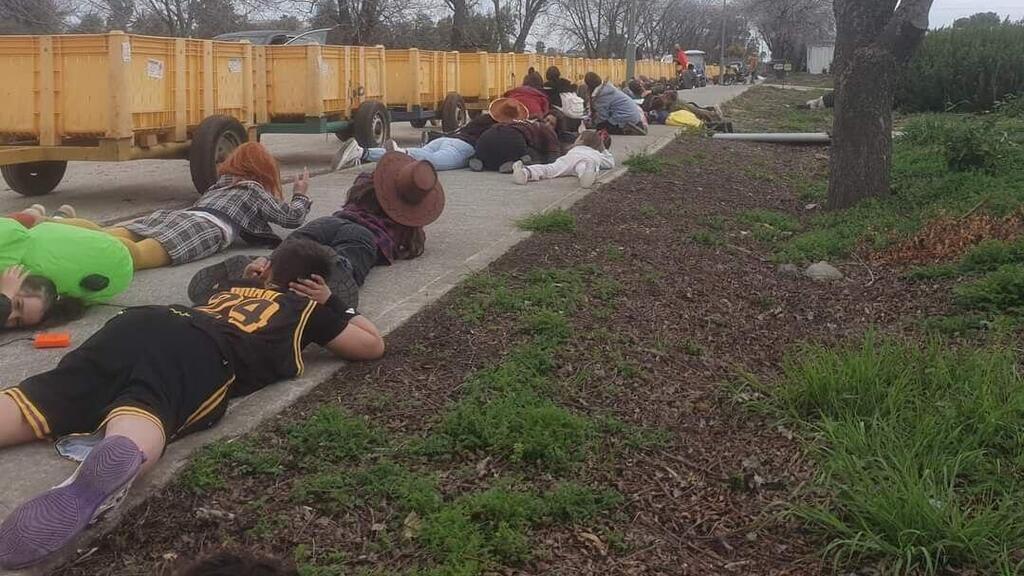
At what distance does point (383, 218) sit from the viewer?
6230 mm

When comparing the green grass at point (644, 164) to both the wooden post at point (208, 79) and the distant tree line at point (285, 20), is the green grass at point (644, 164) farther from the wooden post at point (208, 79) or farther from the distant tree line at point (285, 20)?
the distant tree line at point (285, 20)

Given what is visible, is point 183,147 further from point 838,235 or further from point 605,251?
point 838,235

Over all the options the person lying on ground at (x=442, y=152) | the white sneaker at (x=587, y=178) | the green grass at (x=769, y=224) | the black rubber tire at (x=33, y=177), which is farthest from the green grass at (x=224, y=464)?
the person lying on ground at (x=442, y=152)

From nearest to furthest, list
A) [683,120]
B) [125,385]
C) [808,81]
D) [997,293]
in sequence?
[125,385] < [997,293] < [683,120] < [808,81]

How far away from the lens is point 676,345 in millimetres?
4715

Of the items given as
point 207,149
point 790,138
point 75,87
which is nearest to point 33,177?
point 75,87

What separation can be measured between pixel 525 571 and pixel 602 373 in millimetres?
1594

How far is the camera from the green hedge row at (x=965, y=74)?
21.8m

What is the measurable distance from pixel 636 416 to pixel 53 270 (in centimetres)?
286

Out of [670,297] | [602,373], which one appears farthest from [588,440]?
[670,297]

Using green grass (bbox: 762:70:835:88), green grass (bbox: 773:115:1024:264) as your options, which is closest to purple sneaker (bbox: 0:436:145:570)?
green grass (bbox: 773:115:1024:264)

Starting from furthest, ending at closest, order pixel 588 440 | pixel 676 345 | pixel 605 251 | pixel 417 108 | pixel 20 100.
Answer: pixel 417 108, pixel 20 100, pixel 605 251, pixel 676 345, pixel 588 440

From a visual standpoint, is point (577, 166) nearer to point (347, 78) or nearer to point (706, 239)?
point (706, 239)

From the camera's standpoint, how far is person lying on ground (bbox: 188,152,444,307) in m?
5.73
